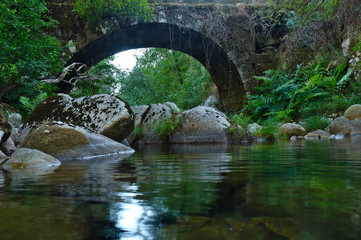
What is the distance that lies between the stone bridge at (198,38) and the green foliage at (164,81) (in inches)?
63.4

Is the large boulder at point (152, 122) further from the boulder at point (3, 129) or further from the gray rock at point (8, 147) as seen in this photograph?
the boulder at point (3, 129)

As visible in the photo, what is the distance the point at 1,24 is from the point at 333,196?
4.96 metres

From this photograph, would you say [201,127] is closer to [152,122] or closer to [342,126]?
[152,122]

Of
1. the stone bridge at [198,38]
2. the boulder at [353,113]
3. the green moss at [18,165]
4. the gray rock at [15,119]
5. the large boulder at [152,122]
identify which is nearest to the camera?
the green moss at [18,165]

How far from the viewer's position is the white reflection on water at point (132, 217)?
0.70 meters

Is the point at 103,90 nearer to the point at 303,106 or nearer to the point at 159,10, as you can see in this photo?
the point at 159,10

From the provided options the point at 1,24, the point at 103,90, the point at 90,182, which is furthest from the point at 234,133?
the point at 103,90

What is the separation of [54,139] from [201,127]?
3.86 metres

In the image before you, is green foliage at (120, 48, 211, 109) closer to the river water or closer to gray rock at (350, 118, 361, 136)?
gray rock at (350, 118, 361, 136)

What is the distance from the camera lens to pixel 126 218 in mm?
832

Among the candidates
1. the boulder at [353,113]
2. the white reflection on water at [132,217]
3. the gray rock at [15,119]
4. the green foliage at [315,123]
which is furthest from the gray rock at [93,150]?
the boulder at [353,113]

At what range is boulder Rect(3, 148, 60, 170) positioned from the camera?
8.25 feet

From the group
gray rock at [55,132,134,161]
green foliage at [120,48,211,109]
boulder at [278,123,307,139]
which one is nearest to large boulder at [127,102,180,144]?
gray rock at [55,132,134,161]

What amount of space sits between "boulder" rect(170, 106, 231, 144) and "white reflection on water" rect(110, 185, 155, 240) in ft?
18.4
